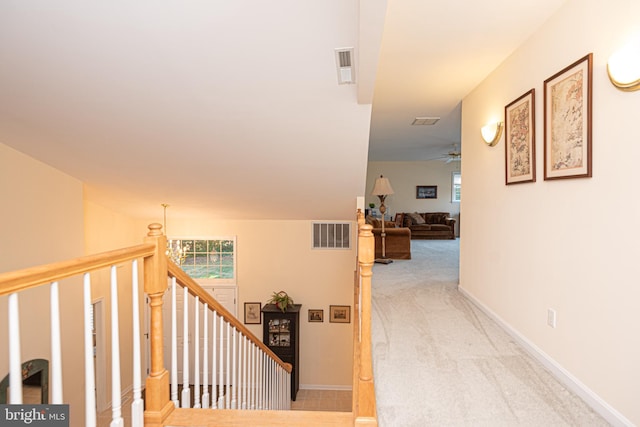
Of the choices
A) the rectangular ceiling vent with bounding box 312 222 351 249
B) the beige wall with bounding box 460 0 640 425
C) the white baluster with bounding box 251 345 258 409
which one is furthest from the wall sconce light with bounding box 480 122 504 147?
the rectangular ceiling vent with bounding box 312 222 351 249

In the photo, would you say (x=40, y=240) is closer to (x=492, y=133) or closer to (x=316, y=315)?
(x=316, y=315)

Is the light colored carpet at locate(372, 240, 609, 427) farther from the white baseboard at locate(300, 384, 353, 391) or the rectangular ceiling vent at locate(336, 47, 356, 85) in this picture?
the white baseboard at locate(300, 384, 353, 391)

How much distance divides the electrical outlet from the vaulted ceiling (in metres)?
2.07

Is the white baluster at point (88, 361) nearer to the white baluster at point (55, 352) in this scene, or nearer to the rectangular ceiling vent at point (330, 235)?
the white baluster at point (55, 352)

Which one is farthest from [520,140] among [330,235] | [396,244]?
[330,235]

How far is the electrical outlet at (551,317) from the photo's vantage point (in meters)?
2.46

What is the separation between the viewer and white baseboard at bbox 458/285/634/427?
6.22 ft

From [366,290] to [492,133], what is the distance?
2.46m

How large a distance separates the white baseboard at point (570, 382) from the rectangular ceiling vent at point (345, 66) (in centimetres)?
252

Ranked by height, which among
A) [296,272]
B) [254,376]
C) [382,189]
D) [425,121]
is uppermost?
[425,121]

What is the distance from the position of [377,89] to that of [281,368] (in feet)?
12.2

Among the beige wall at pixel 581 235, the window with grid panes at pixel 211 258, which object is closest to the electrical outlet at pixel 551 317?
the beige wall at pixel 581 235

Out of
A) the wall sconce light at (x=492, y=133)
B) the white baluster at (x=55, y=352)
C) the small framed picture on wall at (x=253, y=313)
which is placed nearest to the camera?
the white baluster at (x=55, y=352)

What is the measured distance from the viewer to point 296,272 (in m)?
7.42
